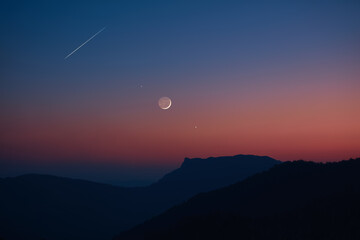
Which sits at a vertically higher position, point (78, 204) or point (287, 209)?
point (78, 204)

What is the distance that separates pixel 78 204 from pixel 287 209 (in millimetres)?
149885

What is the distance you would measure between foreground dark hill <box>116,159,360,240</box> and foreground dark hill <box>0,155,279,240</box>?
267 ft

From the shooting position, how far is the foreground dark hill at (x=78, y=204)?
14288 centimetres

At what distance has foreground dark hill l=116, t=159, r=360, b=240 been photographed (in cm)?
4072

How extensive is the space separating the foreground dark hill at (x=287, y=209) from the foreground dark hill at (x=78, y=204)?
267 feet

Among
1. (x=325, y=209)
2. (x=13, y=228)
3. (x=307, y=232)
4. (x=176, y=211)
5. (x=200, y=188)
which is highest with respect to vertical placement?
(x=200, y=188)

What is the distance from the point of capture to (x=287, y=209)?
5066 cm

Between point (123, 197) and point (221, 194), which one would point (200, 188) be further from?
point (221, 194)

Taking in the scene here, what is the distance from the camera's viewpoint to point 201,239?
4828cm

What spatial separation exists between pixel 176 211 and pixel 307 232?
4830 cm

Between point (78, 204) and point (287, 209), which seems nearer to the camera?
point (287, 209)

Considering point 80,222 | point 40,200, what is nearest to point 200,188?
point 80,222

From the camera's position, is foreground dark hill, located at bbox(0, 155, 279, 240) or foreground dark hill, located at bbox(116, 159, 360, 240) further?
foreground dark hill, located at bbox(0, 155, 279, 240)

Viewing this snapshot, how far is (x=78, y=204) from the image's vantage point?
6939 inches
